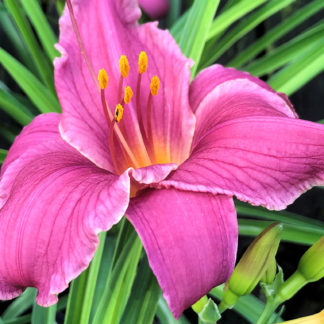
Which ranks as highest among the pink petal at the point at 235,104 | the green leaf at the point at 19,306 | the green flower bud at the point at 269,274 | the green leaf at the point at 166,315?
the pink petal at the point at 235,104

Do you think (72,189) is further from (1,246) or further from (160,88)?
(160,88)

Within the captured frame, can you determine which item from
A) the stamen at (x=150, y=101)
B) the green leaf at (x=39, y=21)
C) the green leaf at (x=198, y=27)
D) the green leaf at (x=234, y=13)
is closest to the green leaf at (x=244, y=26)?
the green leaf at (x=234, y=13)

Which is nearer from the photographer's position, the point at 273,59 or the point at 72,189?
the point at 72,189

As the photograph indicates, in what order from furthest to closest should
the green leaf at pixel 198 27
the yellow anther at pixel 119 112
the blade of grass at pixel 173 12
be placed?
the blade of grass at pixel 173 12, the green leaf at pixel 198 27, the yellow anther at pixel 119 112

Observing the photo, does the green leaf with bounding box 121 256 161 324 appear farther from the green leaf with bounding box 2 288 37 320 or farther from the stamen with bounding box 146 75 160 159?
the green leaf with bounding box 2 288 37 320

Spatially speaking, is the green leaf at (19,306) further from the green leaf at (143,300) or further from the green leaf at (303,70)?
the green leaf at (303,70)

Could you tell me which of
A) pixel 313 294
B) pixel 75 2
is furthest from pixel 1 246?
pixel 313 294
